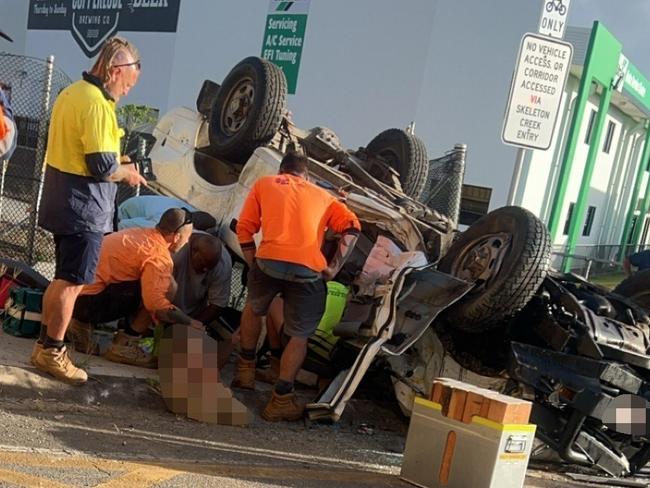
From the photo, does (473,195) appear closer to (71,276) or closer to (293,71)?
A: (293,71)

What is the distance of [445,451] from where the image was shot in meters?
4.05

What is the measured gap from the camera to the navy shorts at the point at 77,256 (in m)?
4.25

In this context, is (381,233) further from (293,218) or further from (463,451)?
(463,451)

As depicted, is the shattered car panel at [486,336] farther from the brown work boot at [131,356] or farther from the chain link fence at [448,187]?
the chain link fence at [448,187]

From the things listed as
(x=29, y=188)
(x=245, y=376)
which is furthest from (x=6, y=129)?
(x=29, y=188)

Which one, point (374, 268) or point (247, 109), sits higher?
point (247, 109)

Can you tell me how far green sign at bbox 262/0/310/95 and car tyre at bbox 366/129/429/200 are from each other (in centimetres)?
1625

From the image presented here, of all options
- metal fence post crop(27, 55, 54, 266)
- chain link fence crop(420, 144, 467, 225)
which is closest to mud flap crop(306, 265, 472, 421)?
metal fence post crop(27, 55, 54, 266)

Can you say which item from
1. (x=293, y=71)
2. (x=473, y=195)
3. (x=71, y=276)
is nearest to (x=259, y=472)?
(x=71, y=276)

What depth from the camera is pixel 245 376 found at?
202 inches

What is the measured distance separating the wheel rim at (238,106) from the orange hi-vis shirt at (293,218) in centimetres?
196

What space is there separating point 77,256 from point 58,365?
Result: 65cm

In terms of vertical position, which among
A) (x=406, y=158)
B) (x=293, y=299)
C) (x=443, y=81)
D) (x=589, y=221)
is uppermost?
(x=443, y=81)

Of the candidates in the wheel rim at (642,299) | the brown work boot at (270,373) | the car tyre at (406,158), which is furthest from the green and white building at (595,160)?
the brown work boot at (270,373)
